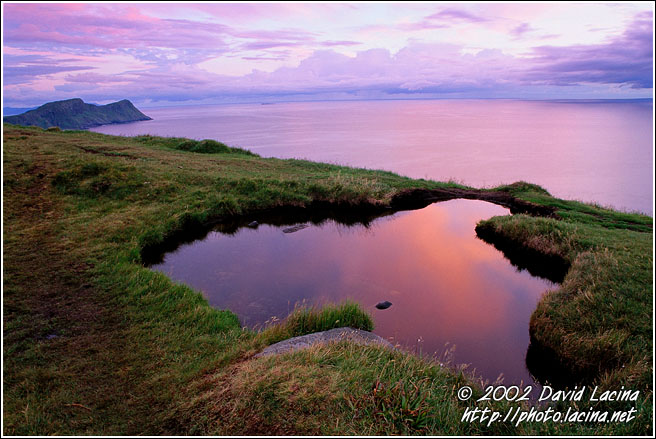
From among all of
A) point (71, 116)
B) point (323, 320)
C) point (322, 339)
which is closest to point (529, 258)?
point (323, 320)

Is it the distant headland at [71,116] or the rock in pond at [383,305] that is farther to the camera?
the distant headland at [71,116]

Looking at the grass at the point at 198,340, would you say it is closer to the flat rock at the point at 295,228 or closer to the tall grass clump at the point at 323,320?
the tall grass clump at the point at 323,320

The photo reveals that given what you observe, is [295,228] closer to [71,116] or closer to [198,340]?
[198,340]

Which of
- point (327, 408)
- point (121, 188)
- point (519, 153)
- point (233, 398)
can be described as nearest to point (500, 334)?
point (327, 408)

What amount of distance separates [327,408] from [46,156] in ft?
97.9

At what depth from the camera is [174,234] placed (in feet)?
62.8

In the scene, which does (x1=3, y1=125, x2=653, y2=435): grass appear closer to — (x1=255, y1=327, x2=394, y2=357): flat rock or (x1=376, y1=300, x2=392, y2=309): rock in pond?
(x1=255, y1=327, x2=394, y2=357): flat rock

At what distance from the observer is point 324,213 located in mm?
24219

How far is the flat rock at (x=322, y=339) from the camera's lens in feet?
28.5

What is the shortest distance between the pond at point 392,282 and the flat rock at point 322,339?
1616mm

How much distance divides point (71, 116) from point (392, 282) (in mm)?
123036

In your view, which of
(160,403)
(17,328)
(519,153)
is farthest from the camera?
(519,153)

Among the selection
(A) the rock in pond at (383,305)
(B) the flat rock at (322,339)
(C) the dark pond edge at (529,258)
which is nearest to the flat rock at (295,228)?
(A) the rock in pond at (383,305)

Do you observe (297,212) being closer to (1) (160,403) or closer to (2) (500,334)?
(2) (500,334)
